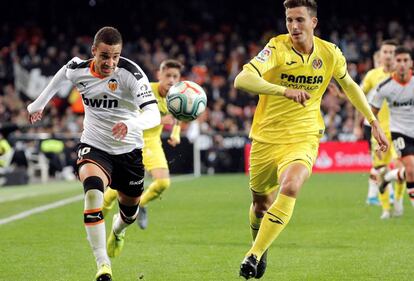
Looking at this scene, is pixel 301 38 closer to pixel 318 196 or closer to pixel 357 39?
pixel 318 196

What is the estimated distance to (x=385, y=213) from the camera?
14.0 metres

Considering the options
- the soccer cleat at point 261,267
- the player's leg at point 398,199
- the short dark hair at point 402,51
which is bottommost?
the player's leg at point 398,199

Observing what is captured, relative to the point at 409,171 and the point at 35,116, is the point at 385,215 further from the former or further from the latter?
the point at 35,116

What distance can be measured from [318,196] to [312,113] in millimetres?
10023

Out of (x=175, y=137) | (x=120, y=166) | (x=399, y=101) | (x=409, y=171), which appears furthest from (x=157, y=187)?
(x=120, y=166)

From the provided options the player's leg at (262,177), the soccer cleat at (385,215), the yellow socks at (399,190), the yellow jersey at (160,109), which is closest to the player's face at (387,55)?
the yellow socks at (399,190)

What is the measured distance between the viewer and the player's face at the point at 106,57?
836 centimetres

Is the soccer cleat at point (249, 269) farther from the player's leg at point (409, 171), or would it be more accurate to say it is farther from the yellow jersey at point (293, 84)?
the player's leg at point (409, 171)

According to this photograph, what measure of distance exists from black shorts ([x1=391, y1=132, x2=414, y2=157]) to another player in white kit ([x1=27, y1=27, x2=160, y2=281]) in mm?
5254

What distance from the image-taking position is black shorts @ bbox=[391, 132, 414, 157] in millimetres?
13250

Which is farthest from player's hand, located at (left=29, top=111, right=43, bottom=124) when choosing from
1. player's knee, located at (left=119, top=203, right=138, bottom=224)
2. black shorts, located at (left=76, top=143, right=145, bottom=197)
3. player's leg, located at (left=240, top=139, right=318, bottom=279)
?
player's leg, located at (left=240, top=139, right=318, bottom=279)

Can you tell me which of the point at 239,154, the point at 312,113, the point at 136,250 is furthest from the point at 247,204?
the point at 239,154

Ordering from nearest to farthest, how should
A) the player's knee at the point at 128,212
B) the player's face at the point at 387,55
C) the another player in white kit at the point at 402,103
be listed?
the player's knee at the point at 128,212 < the another player in white kit at the point at 402,103 < the player's face at the point at 387,55

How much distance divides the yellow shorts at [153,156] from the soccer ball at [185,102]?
3537mm
